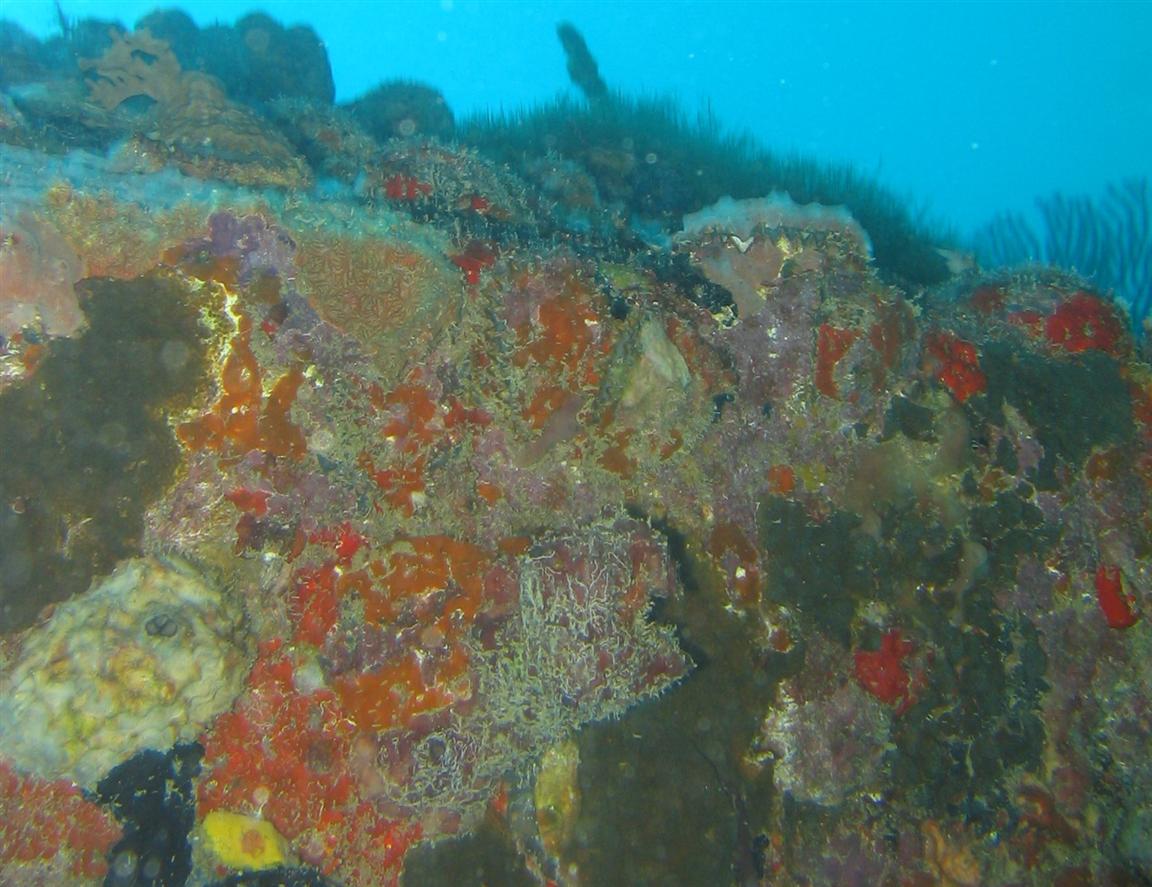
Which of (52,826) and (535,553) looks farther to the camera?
(535,553)

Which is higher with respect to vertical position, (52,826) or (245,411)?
(245,411)

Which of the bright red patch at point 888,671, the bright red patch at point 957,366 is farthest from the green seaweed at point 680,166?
the bright red patch at point 888,671

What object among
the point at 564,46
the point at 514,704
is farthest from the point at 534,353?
the point at 564,46

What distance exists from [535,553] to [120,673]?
6.90 ft

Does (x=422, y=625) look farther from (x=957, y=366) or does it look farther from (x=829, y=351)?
(x=957, y=366)

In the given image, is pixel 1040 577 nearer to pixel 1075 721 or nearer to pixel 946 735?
pixel 1075 721

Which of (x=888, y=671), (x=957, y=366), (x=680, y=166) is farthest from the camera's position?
(x=680, y=166)

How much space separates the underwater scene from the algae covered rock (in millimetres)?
18

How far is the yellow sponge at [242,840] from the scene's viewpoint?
4004 millimetres

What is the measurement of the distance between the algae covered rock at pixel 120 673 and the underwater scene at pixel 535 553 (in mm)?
18

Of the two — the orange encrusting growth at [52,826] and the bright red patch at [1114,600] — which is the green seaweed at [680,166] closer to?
the bright red patch at [1114,600]

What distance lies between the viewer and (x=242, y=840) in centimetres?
402

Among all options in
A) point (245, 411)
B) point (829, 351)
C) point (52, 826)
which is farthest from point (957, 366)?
point (52, 826)

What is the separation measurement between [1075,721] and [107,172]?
21.1 feet
